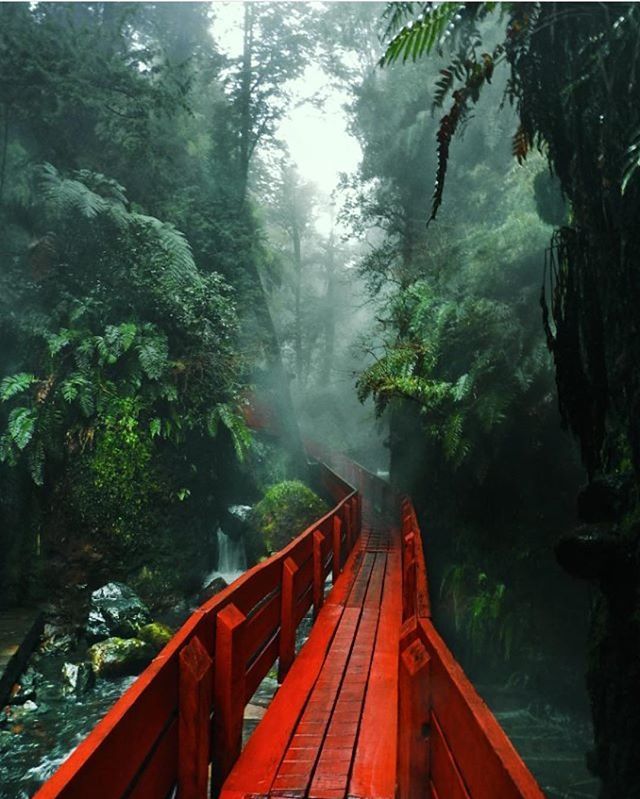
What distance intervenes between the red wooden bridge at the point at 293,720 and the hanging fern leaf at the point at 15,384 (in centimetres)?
714

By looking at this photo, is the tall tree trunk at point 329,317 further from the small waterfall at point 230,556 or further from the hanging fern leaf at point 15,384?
the hanging fern leaf at point 15,384

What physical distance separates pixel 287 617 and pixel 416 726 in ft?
9.48

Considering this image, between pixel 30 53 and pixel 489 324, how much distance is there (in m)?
12.2

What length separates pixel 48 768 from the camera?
6281 mm

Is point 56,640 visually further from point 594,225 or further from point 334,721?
point 594,225

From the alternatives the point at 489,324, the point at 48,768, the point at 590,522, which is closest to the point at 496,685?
the point at 590,522

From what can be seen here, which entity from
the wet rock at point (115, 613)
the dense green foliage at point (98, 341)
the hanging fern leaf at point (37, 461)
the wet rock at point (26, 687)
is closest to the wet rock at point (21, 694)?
the wet rock at point (26, 687)

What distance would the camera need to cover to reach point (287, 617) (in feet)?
16.7

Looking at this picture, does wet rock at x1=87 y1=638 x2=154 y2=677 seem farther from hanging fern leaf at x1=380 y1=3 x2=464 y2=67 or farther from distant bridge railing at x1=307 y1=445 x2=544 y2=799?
hanging fern leaf at x1=380 y1=3 x2=464 y2=67

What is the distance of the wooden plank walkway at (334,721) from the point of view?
3188mm

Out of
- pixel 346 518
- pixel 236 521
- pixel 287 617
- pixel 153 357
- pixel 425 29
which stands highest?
pixel 425 29

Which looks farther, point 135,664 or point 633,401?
point 135,664

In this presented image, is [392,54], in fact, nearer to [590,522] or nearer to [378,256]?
[590,522]

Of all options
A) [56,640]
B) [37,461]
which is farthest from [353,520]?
[37,461]
